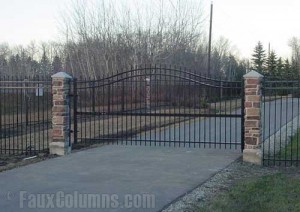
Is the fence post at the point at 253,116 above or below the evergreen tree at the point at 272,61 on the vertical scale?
below

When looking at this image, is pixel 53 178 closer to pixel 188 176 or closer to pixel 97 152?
pixel 188 176

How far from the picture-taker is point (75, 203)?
6.14 metres

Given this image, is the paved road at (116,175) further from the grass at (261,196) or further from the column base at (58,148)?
the grass at (261,196)

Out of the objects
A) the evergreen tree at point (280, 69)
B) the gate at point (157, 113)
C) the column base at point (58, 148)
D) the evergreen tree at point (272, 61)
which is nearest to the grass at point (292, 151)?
the gate at point (157, 113)

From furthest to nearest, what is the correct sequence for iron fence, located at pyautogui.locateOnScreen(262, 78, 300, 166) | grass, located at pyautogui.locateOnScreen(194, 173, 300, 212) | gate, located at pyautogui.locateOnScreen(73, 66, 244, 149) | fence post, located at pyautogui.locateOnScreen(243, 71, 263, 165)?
gate, located at pyautogui.locateOnScreen(73, 66, 244, 149), iron fence, located at pyautogui.locateOnScreen(262, 78, 300, 166), fence post, located at pyautogui.locateOnScreen(243, 71, 263, 165), grass, located at pyautogui.locateOnScreen(194, 173, 300, 212)

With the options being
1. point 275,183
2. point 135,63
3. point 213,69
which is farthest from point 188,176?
point 213,69

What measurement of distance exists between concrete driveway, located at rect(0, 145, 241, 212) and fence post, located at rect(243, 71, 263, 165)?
2.04 feet

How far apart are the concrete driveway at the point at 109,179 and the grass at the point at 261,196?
0.67 m

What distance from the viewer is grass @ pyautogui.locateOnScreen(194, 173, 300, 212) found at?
20.0 ft

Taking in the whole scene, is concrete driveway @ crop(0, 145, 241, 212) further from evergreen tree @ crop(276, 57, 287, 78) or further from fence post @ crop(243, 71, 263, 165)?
evergreen tree @ crop(276, 57, 287, 78)

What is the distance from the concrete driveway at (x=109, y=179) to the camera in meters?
6.14

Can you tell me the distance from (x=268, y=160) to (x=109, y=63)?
20959 millimetres

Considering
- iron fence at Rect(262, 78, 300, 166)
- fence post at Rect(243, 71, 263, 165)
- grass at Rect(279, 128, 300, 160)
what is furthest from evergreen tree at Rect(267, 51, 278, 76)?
fence post at Rect(243, 71, 263, 165)

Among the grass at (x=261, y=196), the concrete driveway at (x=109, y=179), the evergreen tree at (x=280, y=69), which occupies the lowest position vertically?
the grass at (x=261, y=196)
